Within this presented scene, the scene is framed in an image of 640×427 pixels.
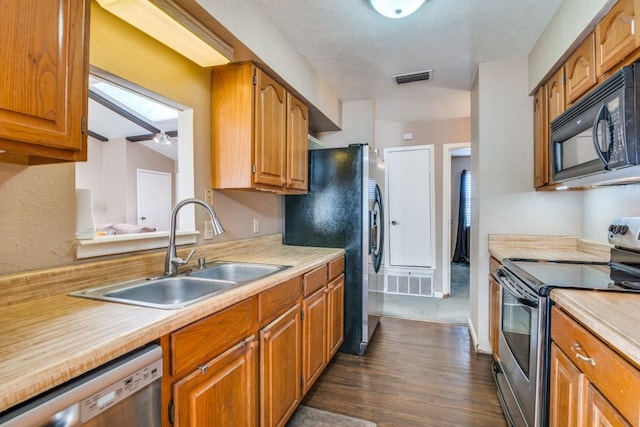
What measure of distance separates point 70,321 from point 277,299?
0.81 m

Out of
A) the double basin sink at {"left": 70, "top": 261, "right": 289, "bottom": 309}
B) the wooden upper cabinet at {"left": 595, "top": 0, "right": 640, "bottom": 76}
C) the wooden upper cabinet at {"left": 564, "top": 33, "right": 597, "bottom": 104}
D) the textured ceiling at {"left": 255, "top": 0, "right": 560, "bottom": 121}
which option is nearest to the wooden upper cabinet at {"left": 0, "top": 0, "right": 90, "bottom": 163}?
the double basin sink at {"left": 70, "top": 261, "right": 289, "bottom": 309}

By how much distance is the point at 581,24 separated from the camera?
1.65 metres

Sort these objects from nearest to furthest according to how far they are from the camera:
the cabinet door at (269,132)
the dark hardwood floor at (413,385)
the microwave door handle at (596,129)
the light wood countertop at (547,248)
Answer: the microwave door handle at (596,129), the dark hardwood floor at (413,385), the cabinet door at (269,132), the light wood countertop at (547,248)

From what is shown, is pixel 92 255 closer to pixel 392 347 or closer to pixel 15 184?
pixel 15 184

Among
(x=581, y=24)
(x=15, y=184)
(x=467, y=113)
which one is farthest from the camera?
(x=467, y=113)

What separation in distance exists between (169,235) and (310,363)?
112cm

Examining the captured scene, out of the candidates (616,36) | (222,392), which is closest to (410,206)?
(616,36)

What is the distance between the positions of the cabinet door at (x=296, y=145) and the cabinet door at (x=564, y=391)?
1.78 meters

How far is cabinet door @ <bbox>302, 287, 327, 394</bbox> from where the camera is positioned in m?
1.84

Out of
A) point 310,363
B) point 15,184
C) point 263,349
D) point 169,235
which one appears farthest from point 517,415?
point 15,184

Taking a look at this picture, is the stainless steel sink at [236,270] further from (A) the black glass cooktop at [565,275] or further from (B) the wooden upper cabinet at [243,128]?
(A) the black glass cooktop at [565,275]

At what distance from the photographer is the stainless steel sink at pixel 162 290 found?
1.20 m

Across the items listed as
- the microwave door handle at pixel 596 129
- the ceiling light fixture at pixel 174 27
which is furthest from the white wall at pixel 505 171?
the ceiling light fixture at pixel 174 27

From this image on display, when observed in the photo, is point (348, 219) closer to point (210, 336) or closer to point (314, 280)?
point (314, 280)
